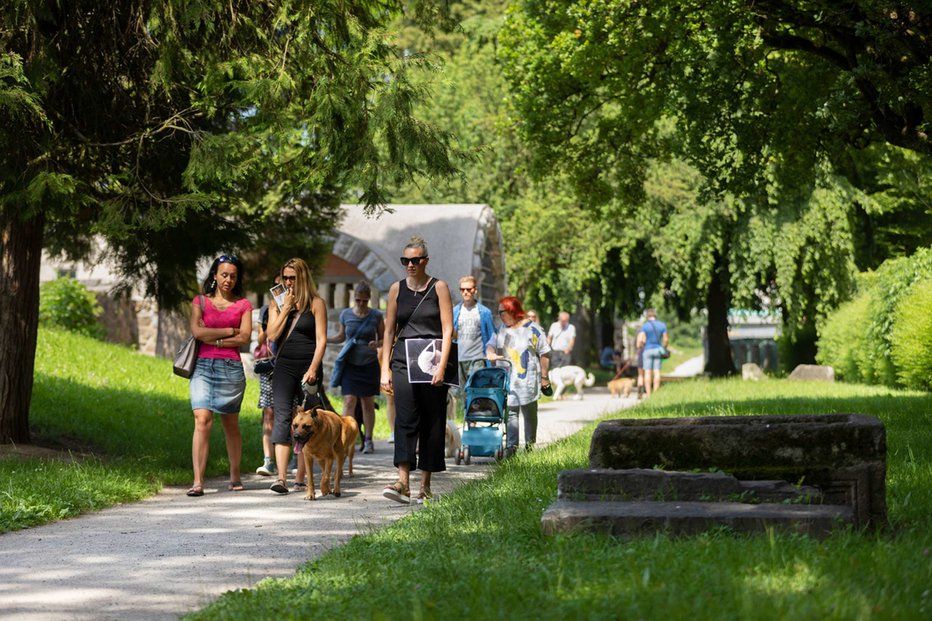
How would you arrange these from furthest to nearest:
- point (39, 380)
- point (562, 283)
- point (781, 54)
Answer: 1. point (562, 283)
2. point (781, 54)
3. point (39, 380)

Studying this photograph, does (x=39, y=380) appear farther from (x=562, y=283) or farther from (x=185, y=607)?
(x=562, y=283)

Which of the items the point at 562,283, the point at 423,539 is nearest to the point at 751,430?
the point at 423,539

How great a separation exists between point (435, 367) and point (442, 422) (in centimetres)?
47

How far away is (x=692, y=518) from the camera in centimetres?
601

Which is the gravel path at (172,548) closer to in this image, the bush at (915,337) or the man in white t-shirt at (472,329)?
the man in white t-shirt at (472,329)

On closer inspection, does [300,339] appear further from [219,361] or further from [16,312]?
[16,312]

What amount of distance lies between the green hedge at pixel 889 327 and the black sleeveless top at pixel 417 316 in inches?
522

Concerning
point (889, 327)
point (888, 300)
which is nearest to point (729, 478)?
point (888, 300)

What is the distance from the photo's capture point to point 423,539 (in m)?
6.77

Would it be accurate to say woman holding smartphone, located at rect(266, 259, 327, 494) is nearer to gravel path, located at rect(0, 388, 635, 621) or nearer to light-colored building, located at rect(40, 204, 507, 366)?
gravel path, located at rect(0, 388, 635, 621)

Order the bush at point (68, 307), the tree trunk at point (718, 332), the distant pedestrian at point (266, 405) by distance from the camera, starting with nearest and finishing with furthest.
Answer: the distant pedestrian at point (266, 405) < the bush at point (68, 307) < the tree trunk at point (718, 332)

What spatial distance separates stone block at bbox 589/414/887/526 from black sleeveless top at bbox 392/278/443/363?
8.32ft

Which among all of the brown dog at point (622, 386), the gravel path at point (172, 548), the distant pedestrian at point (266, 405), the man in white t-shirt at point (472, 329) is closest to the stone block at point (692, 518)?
the gravel path at point (172, 548)

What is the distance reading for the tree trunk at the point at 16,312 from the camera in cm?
1175
